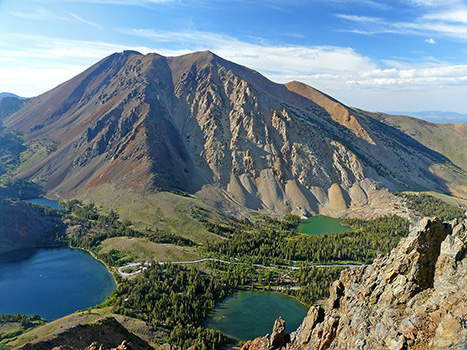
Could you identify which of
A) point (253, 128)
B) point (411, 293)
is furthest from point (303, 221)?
point (411, 293)

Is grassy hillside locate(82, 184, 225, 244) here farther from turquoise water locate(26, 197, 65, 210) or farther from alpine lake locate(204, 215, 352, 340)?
alpine lake locate(204, 215, 352, 340)

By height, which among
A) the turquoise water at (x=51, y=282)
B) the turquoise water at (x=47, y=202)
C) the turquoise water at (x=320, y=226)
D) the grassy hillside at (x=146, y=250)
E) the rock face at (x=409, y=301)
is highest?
the rock face at (x=409, y=301)

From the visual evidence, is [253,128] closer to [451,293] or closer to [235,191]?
[235,191]

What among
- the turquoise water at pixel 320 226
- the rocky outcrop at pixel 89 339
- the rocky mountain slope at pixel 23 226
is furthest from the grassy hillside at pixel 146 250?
the turquoise water at pixel 320 226

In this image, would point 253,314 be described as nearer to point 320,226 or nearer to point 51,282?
point 51,282

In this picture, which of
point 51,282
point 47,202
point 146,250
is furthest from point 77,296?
point 47,202

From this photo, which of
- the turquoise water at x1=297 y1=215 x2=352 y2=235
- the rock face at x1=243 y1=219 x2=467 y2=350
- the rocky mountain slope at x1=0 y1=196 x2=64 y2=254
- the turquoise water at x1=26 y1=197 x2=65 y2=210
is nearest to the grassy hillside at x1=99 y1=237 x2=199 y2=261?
the rocky mountain slope at x1=0 y1=196 x2=64 y2=254

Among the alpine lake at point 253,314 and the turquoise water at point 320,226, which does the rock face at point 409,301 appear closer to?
the alpine lake at point 253,314
